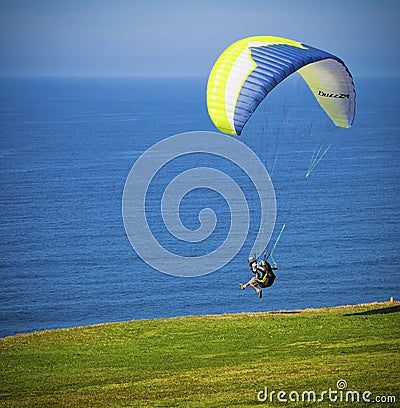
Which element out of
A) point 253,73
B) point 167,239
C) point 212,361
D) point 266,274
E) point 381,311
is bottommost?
point 212,361

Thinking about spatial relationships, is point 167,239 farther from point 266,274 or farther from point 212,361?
point 266,274

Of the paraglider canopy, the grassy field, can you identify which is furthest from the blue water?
the paraglider canopy

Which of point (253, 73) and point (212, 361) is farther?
point (212, 361)

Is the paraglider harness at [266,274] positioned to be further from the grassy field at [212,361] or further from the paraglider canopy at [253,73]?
the paraglider canopy at [253,73]

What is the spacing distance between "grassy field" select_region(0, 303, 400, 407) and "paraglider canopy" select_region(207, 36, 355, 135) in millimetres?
7690

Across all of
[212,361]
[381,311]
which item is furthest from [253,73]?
[381,311]

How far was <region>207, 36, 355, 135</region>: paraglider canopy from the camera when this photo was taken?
2645cm

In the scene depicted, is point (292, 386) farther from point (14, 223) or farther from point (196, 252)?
point (14, 223)

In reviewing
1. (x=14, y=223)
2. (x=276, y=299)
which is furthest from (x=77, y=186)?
(x=276, y=299)

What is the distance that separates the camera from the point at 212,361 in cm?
2792

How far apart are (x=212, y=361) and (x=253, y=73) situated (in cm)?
948

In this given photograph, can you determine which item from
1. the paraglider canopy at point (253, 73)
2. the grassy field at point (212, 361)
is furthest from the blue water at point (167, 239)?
the paraglider canopy at point (253, 73)

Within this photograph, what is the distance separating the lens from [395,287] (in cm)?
6812

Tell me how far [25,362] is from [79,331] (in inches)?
174
